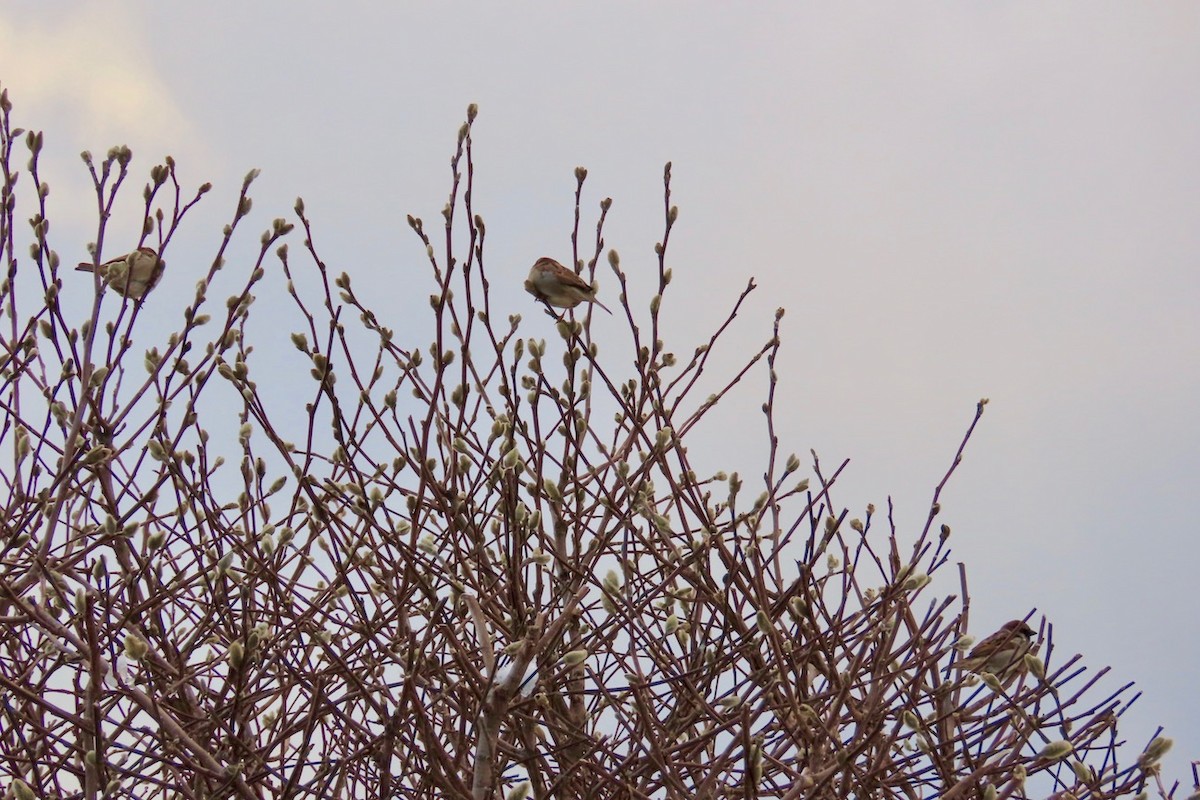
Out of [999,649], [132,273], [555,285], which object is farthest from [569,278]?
[999,649]

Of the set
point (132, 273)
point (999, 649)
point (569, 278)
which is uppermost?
point (132, 273)

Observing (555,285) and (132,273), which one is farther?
(555,285)

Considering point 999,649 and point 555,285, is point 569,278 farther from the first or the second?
point 999,649

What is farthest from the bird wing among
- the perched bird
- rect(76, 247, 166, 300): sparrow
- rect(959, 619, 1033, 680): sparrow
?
rect(959, 619, 1033, 680): sparrow

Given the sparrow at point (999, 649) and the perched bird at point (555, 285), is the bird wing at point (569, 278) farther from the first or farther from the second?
the sparrow at point (999, 649)

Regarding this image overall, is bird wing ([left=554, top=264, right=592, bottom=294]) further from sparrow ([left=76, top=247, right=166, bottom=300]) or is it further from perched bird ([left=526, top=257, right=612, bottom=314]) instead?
sparrow ([left=76, top=247, right=166, bottom=300])

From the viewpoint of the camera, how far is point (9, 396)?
419 centimetres

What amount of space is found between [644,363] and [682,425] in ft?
Result: 1.81

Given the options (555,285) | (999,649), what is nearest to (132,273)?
(555,285)

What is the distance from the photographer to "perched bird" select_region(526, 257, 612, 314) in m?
4.50

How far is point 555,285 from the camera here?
4.60 meters

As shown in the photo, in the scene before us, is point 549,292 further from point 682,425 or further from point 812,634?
point 812,634

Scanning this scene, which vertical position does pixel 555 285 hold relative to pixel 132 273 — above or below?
Result: below

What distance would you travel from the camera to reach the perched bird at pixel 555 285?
450 centimetres
